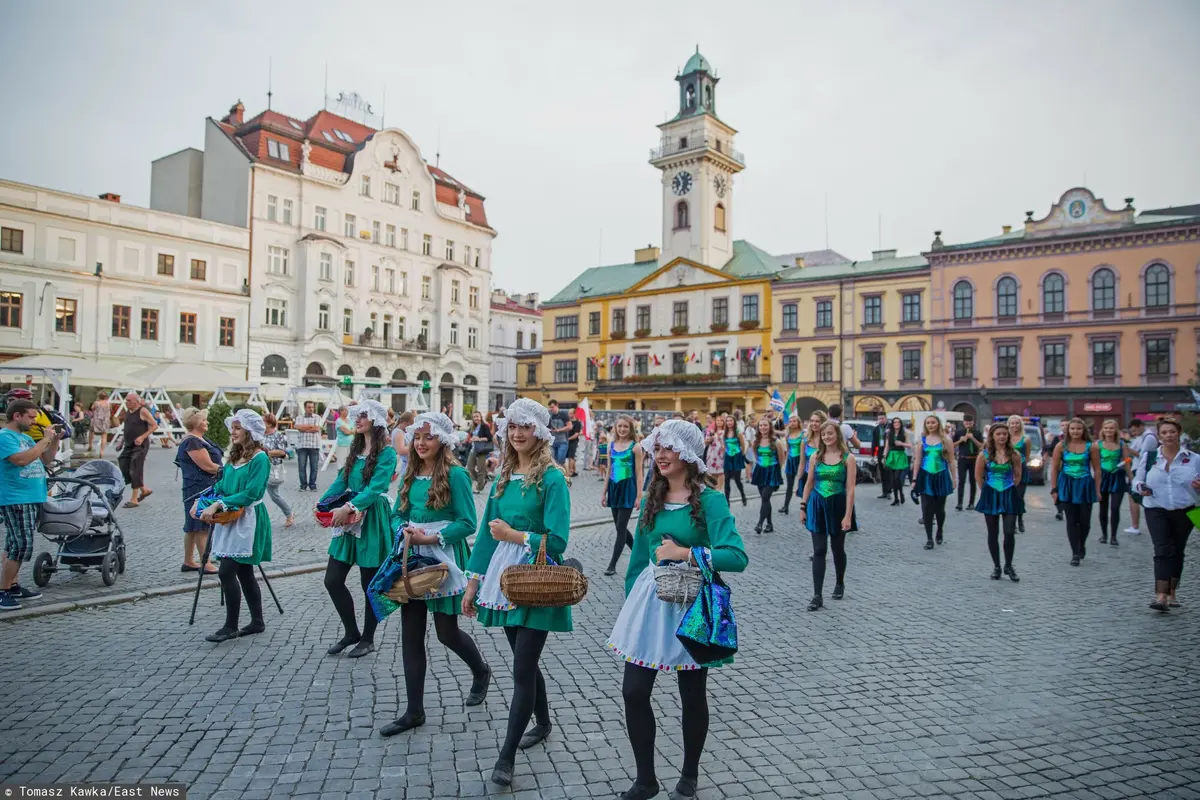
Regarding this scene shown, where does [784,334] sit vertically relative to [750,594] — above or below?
above

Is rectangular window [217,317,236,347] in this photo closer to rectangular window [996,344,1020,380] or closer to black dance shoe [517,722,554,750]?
black dance shoe [517,722,554,750]

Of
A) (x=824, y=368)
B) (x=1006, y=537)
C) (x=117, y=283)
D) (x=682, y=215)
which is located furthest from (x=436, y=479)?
(x=682, y=215)

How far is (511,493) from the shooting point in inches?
176

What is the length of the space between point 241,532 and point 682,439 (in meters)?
4.28

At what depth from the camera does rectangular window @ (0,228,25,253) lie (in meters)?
34.6

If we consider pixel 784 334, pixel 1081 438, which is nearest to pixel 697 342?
pixel 784 334

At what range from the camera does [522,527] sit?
4.40 meters

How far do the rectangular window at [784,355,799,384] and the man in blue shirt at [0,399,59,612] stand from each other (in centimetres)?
4803

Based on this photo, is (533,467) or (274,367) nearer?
(533,467)

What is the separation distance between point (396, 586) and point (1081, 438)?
1047 centimetres

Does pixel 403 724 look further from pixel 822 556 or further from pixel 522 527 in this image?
pixel 822 556

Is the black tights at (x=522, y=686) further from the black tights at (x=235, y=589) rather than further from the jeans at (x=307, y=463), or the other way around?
the jeans at (x=307, y=463)

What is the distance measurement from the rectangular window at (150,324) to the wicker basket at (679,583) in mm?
42953

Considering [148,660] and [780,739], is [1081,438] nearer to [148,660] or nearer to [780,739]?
[780,739]
